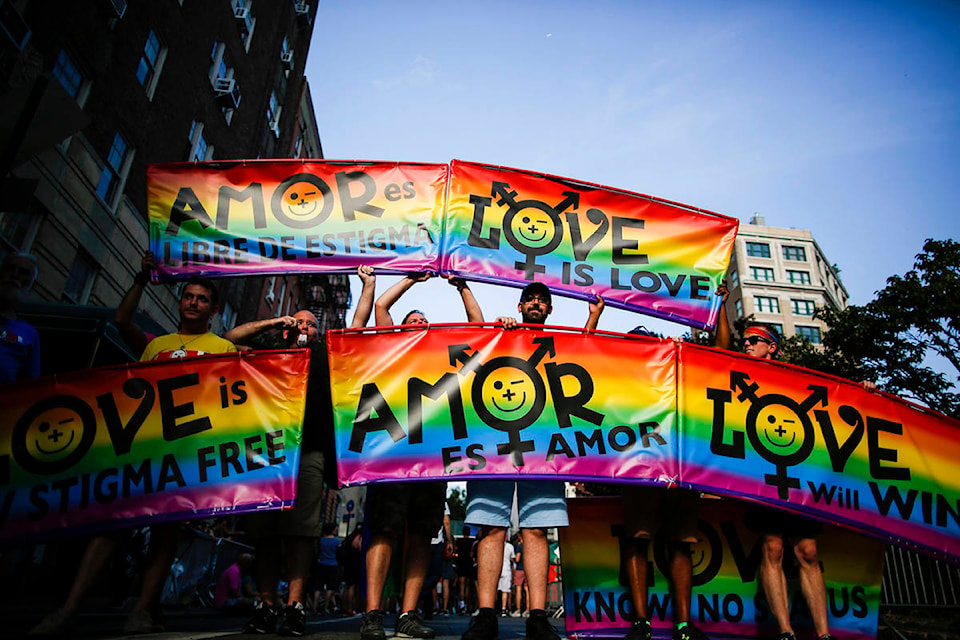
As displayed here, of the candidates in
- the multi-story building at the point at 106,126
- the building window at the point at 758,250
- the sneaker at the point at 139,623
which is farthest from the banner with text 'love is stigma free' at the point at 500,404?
the building window at the point at 758,250

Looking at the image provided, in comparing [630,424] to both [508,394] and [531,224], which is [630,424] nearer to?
[508,394]

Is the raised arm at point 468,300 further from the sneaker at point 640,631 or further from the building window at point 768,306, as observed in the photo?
the building window at point 768,306

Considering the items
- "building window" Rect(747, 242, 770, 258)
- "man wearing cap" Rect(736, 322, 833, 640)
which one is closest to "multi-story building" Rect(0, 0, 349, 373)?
"man wearing cap" Rect(736, 322, 833, 640)

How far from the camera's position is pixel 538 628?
3604 mm

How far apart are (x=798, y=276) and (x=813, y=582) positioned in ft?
233

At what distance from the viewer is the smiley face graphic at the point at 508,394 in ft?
13.8

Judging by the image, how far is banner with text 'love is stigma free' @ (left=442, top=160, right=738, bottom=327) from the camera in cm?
532

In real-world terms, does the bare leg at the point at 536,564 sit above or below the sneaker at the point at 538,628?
above

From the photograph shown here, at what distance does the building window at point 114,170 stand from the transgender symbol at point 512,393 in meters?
14.1

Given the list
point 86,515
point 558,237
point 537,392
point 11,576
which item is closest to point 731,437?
point 537,392

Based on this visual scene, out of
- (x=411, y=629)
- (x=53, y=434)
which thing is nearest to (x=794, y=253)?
(x=411, y=629)

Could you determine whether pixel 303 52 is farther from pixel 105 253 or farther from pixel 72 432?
pixel 72 432

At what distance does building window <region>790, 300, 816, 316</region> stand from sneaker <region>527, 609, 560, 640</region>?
228ft

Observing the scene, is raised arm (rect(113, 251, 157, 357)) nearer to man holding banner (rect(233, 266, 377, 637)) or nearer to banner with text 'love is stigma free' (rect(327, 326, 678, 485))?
man holding banner (rect(233, 266, 377, 637))
